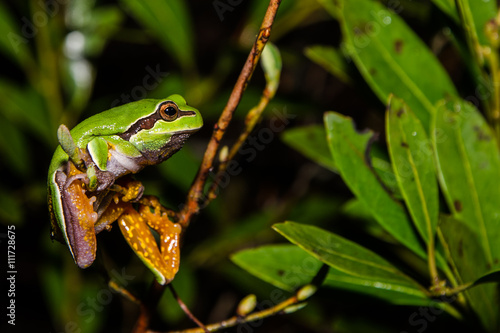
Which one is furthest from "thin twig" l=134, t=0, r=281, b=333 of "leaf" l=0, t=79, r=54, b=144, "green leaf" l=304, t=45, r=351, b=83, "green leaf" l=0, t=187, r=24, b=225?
"leaf" l=0, t=79, r=54, b=144

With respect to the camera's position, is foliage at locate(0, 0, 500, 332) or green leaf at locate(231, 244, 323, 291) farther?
green leaf at locate(231, 244, 323, 291)

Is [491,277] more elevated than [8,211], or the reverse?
[491,277]

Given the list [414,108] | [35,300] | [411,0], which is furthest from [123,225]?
[35,300]

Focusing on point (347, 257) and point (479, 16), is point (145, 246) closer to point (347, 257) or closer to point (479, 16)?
point (347, 257)

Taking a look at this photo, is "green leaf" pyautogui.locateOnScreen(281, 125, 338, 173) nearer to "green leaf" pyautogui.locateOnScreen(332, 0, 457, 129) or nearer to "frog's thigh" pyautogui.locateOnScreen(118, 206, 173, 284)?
"green leaf" pyautogui.locateOnScreen(332, 0, 457, 129)

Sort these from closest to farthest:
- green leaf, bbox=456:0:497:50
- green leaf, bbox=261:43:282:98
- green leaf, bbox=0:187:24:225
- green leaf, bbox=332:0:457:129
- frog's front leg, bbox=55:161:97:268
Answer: frog's front leg, bbox=55:161:97:268 → green leaf, bbox=261:43:282:98 → green leaf, bbox=456:0:497:50 → green leaf, bbox=332:0:457:129 → green leaf, bbox=0:187:24:225

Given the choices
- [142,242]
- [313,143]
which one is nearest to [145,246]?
[142,242]

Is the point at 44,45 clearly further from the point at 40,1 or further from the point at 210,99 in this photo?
the point at 210,99

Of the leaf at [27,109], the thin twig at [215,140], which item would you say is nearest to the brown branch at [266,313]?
the thin twig at [215,140]
